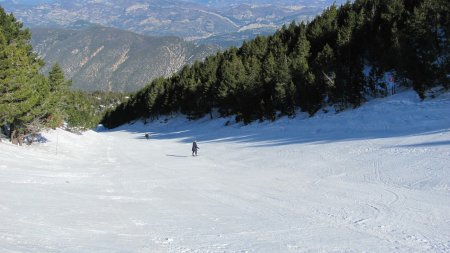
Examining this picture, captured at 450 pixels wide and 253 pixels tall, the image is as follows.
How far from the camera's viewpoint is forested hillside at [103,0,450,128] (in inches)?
1385

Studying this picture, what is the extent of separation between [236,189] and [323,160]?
7.97 m

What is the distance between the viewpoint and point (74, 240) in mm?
7418

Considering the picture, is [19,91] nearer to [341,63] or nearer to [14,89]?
[14,89]

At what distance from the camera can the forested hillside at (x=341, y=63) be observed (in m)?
35.2

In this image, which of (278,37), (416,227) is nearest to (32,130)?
(416,227)

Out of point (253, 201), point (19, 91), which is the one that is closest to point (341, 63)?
point (19, 91)

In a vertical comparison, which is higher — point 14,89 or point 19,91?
point 14,89

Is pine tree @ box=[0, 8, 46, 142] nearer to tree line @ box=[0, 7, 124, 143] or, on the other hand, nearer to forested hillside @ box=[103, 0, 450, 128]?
tree line @ box=[0, 7, 124, 143]

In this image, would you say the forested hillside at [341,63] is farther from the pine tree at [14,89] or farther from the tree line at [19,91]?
the pine tree at [14,89]

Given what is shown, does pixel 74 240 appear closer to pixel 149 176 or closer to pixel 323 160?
pixel 149 176

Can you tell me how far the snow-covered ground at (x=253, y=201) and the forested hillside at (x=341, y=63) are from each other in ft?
32.6

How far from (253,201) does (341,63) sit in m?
34.0

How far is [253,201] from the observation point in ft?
42.4

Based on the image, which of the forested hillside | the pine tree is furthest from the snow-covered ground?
the forested hillside
